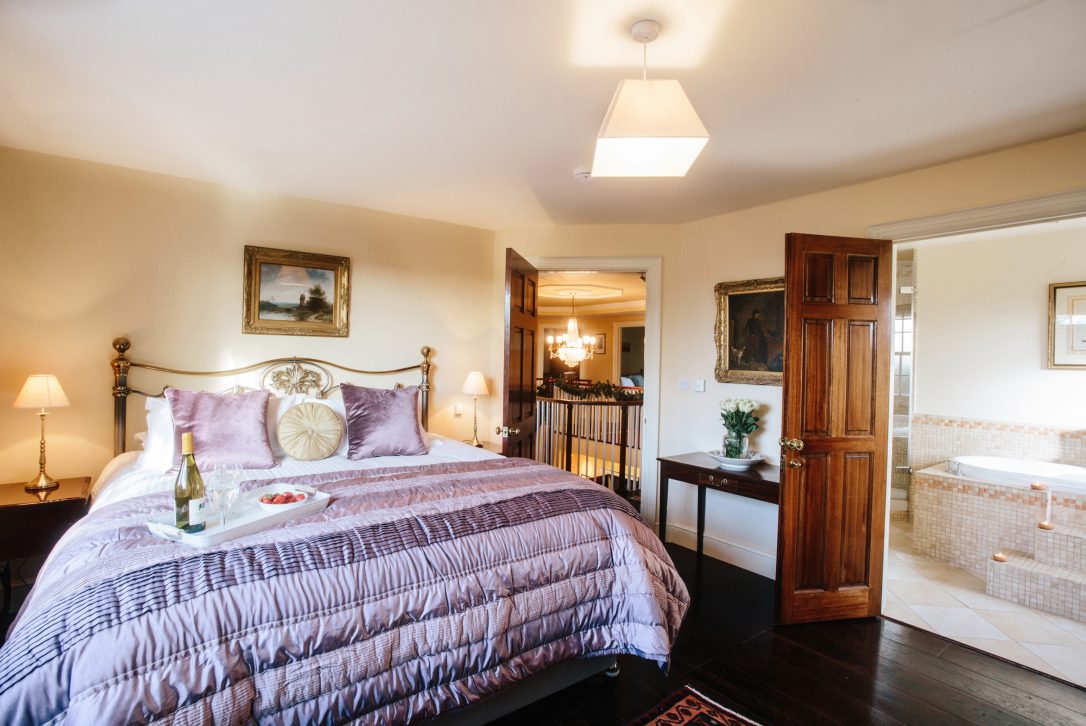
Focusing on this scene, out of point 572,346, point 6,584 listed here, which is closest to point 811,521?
point 6,584

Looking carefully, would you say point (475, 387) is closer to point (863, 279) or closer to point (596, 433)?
point (596, 433)

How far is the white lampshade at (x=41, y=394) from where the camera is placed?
2.58 m

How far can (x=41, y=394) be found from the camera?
261 cm

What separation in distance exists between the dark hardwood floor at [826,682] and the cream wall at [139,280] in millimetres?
1163

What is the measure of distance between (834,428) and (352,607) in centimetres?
260

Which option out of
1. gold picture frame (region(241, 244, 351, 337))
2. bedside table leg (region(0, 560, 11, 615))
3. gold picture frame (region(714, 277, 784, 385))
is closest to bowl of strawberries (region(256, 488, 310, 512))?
bedside table leg (region(0, 560, 11, 615))

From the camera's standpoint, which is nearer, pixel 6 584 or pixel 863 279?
pixel 6 584

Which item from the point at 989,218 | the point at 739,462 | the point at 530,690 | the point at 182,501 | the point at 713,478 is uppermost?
the point at 989,218

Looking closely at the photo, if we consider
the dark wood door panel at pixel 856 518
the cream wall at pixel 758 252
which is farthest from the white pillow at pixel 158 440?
the dark wood door panel at pixel 856 518

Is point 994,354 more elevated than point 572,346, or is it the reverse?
point 572,346

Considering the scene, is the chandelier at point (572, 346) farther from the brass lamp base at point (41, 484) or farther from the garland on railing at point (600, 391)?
the brass lamp base at point (41, 484)

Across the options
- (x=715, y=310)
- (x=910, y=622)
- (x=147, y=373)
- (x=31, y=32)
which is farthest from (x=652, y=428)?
(x=31, y=32)

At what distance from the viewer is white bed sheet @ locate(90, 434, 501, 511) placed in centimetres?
221

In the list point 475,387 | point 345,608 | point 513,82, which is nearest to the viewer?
point 345,608
